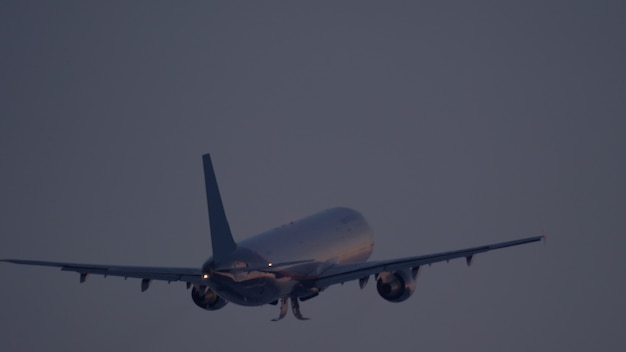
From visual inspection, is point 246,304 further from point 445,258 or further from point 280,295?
point 445,258

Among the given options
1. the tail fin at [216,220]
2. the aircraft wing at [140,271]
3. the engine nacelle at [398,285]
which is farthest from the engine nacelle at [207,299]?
the engine nacelle at [398,285]

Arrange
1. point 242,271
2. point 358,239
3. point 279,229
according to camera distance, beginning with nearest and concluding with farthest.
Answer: point 242,271 < point 279,229 < point 358,239

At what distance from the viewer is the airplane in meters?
100

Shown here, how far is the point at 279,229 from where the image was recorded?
108 meters

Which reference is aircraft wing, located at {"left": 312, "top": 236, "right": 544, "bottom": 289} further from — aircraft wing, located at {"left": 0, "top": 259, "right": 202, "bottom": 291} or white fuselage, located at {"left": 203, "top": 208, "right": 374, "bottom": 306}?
aircraft wing, located at {"left": 0, "top": 259, "right": 202, "bottom": 291}

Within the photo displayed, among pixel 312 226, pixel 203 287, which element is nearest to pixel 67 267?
pixel 203 287

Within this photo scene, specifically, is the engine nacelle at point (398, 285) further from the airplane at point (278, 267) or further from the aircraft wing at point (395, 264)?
the aircraft wing at point (395, 264)

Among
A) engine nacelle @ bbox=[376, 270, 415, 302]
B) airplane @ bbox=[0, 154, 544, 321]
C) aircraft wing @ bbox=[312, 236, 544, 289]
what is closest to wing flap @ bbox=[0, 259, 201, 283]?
airplane @ bbox=[0, 154, 544, 321]

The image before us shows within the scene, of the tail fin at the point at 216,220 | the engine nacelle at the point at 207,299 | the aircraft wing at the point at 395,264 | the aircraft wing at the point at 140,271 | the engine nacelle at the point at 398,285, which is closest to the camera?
the tail fin at the point at 216,220

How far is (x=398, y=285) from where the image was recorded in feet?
355

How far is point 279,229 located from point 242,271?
865 centimetres

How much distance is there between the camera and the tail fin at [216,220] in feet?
329

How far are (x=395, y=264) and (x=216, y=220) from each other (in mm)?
10883

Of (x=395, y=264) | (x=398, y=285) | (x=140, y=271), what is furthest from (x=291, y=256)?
(x=140, y=271)
